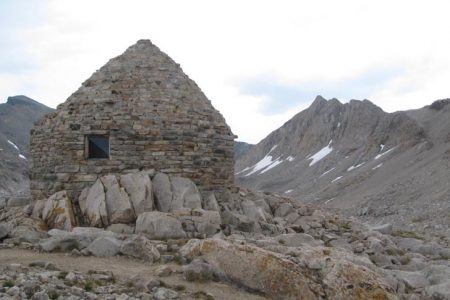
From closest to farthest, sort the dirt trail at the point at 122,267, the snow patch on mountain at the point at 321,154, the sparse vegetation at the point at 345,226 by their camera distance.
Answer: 1. the dirt trail at the point at 122,267
2. the sparse vegetation at the point at 345,226
3. the snow patch on mountain at the point at 321,154

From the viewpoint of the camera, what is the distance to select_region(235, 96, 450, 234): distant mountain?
45.2 meters

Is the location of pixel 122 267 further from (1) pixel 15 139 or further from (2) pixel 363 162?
(1) pixel 15 139

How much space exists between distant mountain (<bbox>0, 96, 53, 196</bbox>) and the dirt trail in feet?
216

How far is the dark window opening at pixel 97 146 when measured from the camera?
50.3ft

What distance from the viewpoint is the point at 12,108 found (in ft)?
549

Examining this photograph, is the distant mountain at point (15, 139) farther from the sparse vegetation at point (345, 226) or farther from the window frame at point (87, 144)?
the sparse vegetation at point (345, 226)

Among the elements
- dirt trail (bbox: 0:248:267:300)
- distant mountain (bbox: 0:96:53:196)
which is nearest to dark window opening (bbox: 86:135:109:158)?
dirt trail (bbox: 0:248:267:300)

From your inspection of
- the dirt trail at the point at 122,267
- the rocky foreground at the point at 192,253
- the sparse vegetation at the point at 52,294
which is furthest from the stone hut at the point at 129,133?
the sparse vegetation at the point at 52,294

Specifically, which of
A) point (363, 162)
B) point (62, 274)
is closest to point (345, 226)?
point (62, 274)

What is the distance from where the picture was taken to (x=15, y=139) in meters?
142

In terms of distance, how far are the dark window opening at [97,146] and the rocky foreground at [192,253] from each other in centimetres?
136

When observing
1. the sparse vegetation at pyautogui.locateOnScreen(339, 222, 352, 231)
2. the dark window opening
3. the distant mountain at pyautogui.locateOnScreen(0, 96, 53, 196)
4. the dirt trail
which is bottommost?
the sparse vegetation at pyautogui.locateOnScreen(339, 222, 352, 231)

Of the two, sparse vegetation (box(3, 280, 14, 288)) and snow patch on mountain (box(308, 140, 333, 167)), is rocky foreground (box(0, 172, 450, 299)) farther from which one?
snow patch on mountain (box(308, 140, 333, 167))

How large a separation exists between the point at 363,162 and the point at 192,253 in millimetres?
70444
